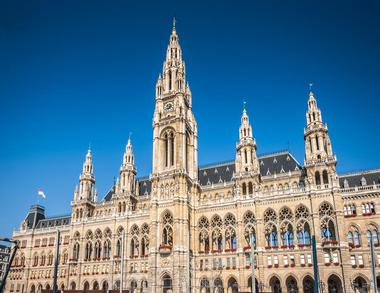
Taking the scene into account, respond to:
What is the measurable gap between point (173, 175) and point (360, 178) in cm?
3537

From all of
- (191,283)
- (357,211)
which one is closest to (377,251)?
(357,211)

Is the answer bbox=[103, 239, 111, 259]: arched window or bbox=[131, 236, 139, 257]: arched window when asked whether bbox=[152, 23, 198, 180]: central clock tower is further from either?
bbox=[103, 239, 111, 259]: arched window

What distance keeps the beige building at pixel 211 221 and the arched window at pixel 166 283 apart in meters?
0.18

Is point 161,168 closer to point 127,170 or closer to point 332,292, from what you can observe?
point 127,170

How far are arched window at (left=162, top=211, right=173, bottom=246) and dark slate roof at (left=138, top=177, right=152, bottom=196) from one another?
15.7m

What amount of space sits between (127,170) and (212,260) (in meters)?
30.2

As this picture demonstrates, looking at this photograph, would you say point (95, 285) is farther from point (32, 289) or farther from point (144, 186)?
point (144, 186)

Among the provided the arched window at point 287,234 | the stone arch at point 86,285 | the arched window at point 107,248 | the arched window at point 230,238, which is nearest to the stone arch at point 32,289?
the stone arch at point 86,285

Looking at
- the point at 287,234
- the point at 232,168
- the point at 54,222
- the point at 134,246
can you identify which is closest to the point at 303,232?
the point at 287,234

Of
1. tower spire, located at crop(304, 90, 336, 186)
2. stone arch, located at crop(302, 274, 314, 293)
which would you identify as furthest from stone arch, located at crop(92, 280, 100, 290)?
tower spire, located at crop(304, 90, 336, 186)

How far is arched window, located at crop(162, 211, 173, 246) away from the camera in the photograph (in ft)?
228

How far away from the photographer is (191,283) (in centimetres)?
6644

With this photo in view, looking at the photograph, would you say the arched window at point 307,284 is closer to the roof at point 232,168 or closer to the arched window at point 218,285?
the arched window at point 218,285

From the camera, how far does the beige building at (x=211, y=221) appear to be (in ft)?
196
